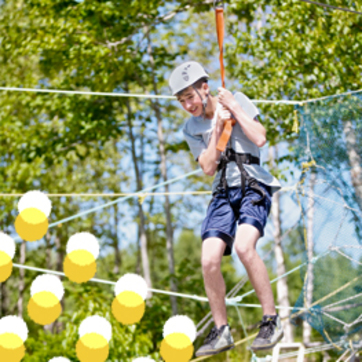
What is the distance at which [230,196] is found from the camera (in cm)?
232

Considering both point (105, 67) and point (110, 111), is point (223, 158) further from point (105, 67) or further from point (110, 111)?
point (110, 111)

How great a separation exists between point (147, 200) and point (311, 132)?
7056mm

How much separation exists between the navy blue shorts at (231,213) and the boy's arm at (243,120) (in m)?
0.22

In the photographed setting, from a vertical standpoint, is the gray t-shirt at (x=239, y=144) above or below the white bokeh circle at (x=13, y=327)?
above

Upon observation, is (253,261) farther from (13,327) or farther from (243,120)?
(13,327)

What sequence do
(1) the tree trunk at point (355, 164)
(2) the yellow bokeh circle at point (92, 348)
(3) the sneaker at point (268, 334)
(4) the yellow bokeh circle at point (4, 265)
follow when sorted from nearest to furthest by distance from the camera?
(3) the sneaker at point (268, 334) < (2) the yellow bokeh circle at point (92, 348) < (4) the yellow bokeh circle at point (4, 265) < (1) the tree trunk at point (355, 164)

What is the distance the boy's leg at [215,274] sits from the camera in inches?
87.8

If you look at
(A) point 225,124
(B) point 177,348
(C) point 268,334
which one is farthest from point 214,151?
(B) point 177,348

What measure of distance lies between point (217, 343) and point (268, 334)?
223mm

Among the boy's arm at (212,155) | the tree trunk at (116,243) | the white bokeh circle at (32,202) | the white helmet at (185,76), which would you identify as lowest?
the boy's arm at (212,155)

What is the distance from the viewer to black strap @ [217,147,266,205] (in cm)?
228

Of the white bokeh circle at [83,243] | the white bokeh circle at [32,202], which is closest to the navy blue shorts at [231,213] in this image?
the white bokeh circle at [83,243]

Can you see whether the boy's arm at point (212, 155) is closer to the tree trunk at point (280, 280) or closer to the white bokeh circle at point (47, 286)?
the white bokeh circle at point (47, 286)

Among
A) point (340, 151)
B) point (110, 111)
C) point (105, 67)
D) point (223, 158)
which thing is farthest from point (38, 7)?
point (223, 158)
